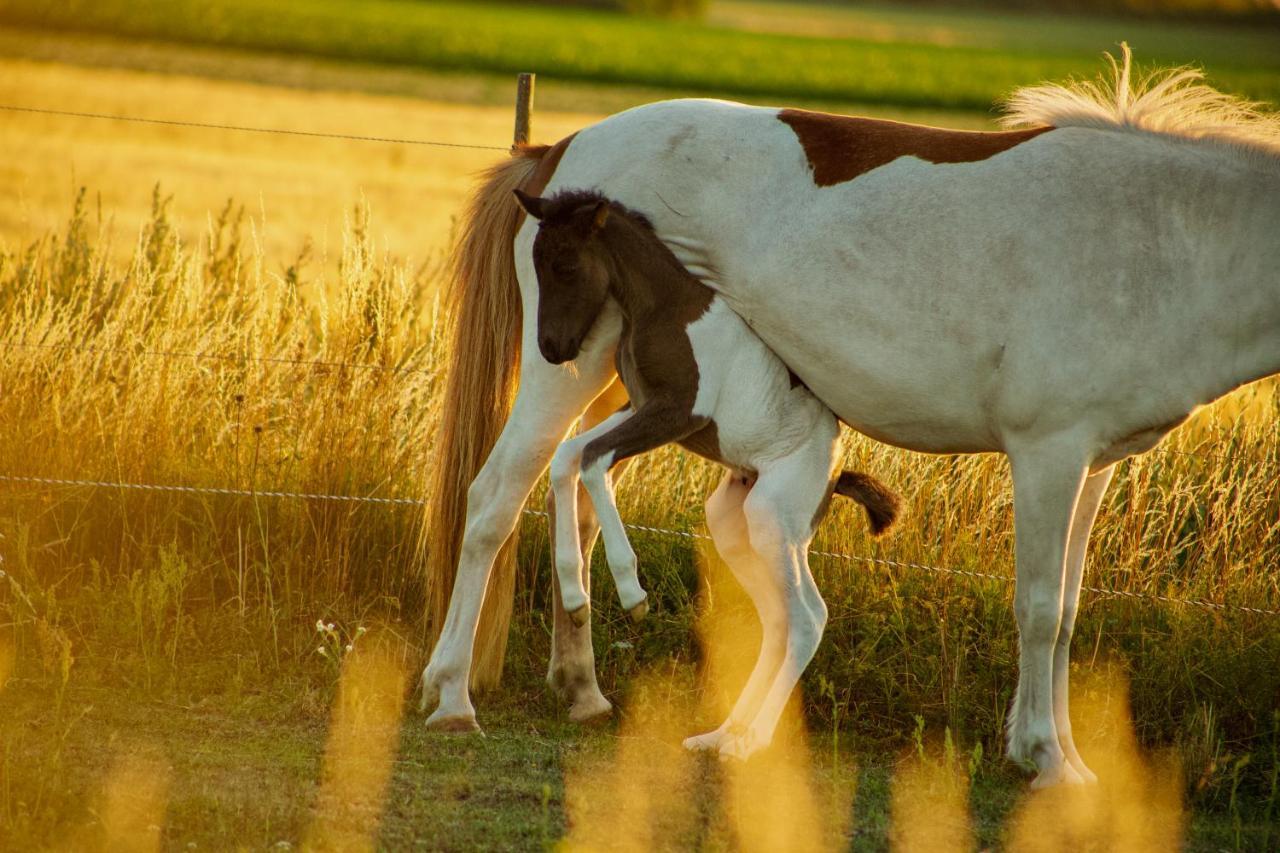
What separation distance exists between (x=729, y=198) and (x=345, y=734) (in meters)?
2.23

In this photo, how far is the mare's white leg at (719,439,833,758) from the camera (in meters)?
4.65

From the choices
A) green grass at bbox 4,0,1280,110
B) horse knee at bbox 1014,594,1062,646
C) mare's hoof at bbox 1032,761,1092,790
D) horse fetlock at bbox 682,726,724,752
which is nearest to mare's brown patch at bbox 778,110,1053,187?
horse knee at bbox 1014,594,1062,646

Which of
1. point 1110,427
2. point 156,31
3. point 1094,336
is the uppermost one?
point 156,31

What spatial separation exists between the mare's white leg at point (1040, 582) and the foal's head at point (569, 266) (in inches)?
58.0

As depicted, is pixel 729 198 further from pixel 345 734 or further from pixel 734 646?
pixel 345 734

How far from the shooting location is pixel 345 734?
4.80 metres

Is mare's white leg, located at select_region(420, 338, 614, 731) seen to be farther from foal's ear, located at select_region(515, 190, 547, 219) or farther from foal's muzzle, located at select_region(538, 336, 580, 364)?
foal's ear, located at select_region(515, 190, 547, 219)

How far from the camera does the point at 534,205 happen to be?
15.3ft

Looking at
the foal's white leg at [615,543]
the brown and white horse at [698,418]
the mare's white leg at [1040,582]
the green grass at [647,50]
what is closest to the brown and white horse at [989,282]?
the mare's white leg at [1040,582]

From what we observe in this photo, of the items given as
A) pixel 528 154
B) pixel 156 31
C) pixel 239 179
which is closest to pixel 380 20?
pixel 156 31

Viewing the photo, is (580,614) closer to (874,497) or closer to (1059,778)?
(874,497)

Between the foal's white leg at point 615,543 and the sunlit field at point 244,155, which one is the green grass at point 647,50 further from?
the foal's white leg at point 615,543

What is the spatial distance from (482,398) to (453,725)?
1207mm

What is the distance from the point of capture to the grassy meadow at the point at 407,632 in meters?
4.29
